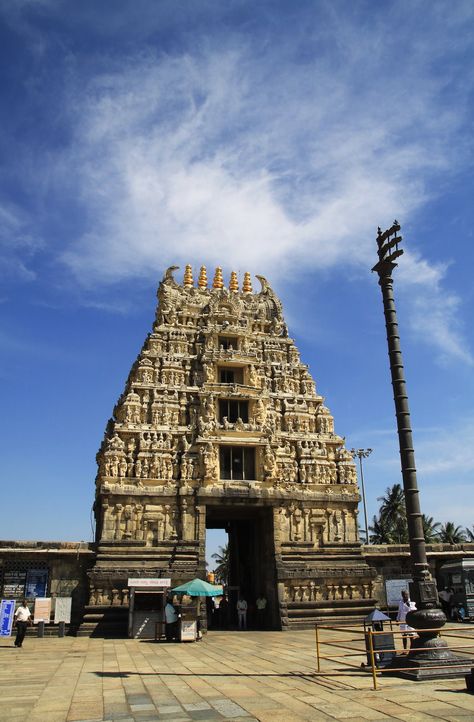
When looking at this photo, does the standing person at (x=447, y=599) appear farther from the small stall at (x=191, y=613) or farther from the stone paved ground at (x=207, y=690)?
the small stall at (x=191, y=613)

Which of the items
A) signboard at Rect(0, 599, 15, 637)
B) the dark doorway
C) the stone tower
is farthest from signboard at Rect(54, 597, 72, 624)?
the dark doorway

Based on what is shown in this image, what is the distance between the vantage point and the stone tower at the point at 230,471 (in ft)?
86.3

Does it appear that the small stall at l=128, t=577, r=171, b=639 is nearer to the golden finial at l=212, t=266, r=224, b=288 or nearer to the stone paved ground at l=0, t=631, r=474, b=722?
the stone paved ground at l=0, t=631, r=474, b=722

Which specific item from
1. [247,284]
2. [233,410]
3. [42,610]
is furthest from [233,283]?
[42,610]

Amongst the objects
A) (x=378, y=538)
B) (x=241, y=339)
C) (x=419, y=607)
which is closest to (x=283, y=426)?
(x=241, y=339)

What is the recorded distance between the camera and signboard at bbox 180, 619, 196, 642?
21016 mm

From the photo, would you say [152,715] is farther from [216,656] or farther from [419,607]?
[216,656]

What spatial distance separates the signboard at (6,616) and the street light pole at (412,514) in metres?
16.9

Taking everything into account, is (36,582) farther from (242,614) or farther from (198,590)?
(242,614)

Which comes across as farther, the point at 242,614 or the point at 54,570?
the point at 242,614

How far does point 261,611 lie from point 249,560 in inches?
157

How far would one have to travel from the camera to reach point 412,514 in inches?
541

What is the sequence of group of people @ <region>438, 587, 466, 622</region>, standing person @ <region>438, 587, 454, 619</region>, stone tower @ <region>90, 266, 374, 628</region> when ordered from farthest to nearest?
stone tower @ <region>90, 266, 374, 628</region> → standing person @ <region>438, 587, 454, 619</region> → group of people @ <region>438, 587, 466, 622</region>

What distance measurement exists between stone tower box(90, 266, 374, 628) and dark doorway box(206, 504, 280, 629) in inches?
3.9
